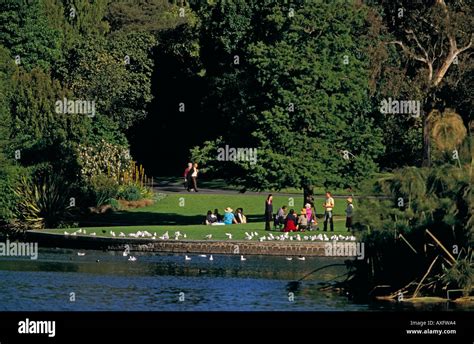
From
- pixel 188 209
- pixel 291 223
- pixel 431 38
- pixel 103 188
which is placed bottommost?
pixel 291 223

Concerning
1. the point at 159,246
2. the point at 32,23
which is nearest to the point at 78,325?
the point at 159,246

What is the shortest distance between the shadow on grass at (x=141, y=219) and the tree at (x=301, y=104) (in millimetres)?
5702

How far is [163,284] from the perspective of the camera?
49.4m

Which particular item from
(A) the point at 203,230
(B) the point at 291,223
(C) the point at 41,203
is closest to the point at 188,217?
(C) the point at 41,203

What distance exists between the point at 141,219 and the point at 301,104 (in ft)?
44.9

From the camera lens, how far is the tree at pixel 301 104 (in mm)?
70562

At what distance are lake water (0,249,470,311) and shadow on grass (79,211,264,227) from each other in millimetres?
15434

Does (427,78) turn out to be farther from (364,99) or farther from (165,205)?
(165,205)

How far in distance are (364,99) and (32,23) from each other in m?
35.5

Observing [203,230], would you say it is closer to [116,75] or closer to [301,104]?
[301,104]

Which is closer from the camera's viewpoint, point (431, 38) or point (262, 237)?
point (262, 237)

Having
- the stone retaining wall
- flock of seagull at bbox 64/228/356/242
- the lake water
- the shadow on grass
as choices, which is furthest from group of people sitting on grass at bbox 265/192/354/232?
the shadow on grass

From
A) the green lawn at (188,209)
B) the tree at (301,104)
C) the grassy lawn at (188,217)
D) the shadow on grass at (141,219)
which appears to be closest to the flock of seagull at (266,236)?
the grassy lawn at (188,217)

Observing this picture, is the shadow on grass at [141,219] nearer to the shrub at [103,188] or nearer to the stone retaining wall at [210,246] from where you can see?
the shrub at [103,188]
